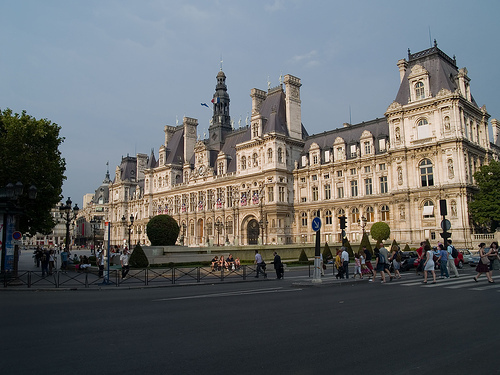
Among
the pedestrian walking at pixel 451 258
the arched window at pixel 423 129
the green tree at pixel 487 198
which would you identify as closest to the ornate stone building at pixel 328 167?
the arched window at pixel 423 129

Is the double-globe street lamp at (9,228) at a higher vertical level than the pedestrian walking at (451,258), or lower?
higher

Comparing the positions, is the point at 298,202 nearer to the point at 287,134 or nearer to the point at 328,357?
the point at 287,134

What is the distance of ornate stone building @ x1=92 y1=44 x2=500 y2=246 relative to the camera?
48.7 m

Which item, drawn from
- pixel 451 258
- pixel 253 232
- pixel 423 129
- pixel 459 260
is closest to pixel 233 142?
pixel 253 232

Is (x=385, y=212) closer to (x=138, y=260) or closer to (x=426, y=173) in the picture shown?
(x=426, y=173)

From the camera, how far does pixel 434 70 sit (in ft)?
169

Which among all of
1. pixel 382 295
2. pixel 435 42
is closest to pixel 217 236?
pixel 435 42

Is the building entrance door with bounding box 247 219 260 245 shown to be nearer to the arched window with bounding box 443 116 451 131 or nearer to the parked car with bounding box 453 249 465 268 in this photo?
the arched window with bounding box 443 116 451 131

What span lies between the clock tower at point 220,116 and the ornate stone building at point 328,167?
23 centimetres

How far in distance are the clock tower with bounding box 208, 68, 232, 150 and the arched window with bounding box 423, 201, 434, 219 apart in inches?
1714

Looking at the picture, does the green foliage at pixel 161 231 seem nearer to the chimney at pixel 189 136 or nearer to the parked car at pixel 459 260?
the parked car at pixel 459 260

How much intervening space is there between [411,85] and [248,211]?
30.2m

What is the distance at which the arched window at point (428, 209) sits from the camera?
48.4 metres

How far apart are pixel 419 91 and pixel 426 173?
1048 cm
